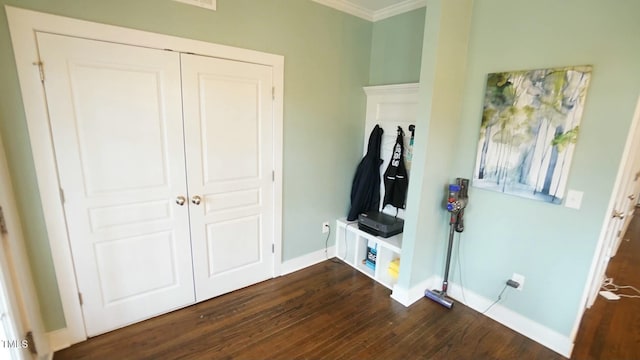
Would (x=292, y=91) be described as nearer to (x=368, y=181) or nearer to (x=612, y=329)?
(x=368, y=181)

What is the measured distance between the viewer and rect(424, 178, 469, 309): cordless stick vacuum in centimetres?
230

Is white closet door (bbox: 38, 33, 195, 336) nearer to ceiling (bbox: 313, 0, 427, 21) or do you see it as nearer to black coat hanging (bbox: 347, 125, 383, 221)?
ceiling (bbox: 313, 0, 427, 21)

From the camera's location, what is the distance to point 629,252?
3.77 metres

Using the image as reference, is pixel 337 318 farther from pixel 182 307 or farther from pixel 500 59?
pixel 500 59

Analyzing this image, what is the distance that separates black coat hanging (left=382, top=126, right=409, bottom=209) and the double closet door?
125 centimetres

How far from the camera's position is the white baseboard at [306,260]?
9.46ft

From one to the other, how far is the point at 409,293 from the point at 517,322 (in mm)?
823

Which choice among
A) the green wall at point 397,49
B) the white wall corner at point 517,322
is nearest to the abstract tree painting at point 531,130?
the green wall at point 397,49

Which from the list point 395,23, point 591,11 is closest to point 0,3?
point 395,23

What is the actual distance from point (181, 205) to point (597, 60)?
2986mm

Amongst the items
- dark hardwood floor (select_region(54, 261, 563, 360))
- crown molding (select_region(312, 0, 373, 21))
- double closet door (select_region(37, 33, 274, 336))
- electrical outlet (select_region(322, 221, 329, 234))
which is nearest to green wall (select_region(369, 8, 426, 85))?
crown molding (select_region(312, 0, 373, 21))

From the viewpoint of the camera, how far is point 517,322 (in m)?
2.18

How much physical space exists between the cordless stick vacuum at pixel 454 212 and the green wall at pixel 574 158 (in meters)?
0.11

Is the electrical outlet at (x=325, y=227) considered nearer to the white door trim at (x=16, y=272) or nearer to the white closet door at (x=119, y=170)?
the white closet door at (x=119, y=170)
